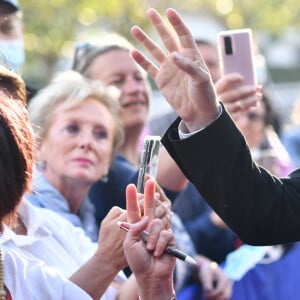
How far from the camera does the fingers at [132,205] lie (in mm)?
2621

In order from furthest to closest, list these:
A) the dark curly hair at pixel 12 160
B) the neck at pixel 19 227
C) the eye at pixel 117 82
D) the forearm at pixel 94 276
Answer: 1. the eye at pixel 117 82
2. the neck at pixel 19 227
3. the forearm at pixel 94 276
4. the dark curly hair at pixel 12 160

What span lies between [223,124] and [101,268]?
2.75 feet

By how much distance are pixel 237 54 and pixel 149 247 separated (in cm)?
125

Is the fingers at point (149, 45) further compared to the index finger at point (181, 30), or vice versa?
the fingers at point (149, 45)

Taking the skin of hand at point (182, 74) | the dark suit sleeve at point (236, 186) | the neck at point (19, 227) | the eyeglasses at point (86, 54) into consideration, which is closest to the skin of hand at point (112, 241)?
the neck at point (19, 227)

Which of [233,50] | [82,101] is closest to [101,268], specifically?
[233,50]

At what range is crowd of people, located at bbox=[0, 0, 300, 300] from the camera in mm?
2371

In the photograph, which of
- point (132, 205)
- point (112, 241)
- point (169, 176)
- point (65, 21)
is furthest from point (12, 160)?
point (65, 21)

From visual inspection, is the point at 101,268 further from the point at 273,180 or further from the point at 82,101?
the point at 82,101

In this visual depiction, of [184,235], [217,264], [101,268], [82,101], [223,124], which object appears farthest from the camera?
[217,264]

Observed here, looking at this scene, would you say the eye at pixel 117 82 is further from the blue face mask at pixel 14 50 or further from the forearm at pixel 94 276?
the forearm at pixel 94 276

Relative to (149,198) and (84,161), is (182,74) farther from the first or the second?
(84,161)

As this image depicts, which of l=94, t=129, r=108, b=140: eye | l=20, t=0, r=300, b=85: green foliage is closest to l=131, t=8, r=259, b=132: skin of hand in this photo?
l=94, t=129, r=108, b=140: eye

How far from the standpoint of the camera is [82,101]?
4223mm
